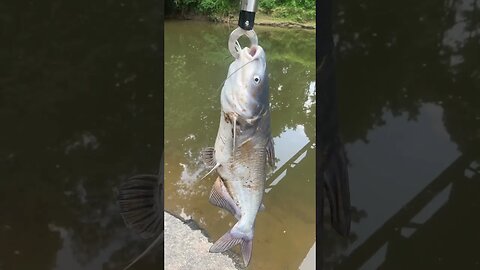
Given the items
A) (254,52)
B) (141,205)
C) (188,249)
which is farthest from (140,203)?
(188,249)

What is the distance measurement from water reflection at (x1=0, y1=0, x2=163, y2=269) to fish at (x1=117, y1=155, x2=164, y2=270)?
1cm

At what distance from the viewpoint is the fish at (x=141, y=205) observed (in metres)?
0.69

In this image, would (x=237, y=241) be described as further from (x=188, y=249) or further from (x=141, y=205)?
(x=188, y=249)

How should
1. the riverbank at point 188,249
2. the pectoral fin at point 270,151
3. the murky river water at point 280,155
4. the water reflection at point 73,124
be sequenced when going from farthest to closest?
the murky river water at point 280,155
the riverbank at point 188,249
the pectoral fin at point 270,151
the water reflection at point 73,124

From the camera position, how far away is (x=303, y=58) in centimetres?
676

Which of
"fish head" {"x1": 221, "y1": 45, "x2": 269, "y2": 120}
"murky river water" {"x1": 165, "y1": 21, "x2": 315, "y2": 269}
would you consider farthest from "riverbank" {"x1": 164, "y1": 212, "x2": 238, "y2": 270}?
"fish head" {"x1": 221, "y1": 45, "x2": 269, "y2": 120}

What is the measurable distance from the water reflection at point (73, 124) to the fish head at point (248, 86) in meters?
0.12

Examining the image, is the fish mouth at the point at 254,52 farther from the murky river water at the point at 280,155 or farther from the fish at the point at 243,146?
the murky river water at the point at 280,155

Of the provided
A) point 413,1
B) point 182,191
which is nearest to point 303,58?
point 182,191

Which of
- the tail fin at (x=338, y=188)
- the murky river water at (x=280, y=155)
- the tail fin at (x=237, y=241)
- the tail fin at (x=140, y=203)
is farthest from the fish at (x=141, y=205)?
the murky river water at (x=280, y=155)

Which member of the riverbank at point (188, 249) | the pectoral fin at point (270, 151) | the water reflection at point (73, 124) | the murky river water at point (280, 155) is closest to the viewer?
the water reflection at point (73, 124)

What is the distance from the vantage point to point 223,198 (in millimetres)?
786

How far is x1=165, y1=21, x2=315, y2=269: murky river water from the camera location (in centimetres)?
289

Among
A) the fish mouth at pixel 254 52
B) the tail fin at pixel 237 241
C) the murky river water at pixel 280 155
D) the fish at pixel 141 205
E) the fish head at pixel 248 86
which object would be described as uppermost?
the fish mouth at pixel 254 52
